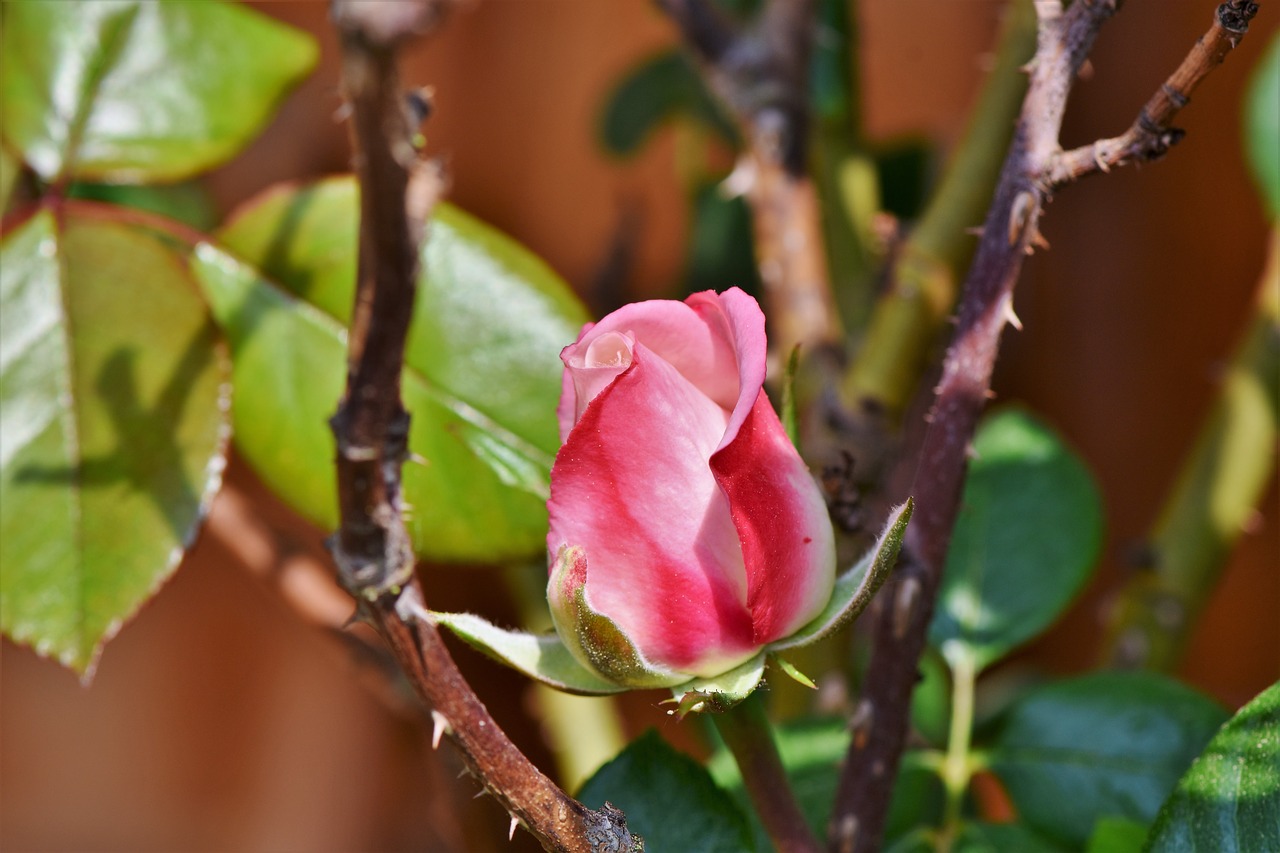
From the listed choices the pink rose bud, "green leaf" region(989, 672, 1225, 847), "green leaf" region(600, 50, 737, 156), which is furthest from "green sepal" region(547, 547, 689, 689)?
"green leaf" region(600, 50, 737, 156)

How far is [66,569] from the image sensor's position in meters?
0.37

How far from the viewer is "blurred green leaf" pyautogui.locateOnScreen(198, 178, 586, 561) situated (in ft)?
1.34

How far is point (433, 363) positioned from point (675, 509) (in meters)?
0.17

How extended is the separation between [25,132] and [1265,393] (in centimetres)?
67

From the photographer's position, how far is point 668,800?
1.08ft

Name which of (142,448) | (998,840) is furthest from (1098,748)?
(142,448)

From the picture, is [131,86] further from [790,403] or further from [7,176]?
[790,403]

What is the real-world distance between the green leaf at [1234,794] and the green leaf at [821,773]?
0.14m

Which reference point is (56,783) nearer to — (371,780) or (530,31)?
(371,780)

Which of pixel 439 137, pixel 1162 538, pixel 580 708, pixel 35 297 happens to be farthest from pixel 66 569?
pixel 439 137

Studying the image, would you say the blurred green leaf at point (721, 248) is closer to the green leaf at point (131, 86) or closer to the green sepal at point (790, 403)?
the green leaf at point (131, 86)

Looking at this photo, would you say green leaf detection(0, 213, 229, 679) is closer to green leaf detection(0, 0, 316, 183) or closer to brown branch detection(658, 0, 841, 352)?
green leaf detection(0, 0, 316, 183)

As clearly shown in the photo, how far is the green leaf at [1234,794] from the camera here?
28 cm

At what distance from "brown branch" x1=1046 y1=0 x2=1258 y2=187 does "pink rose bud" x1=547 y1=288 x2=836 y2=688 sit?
10 cm
